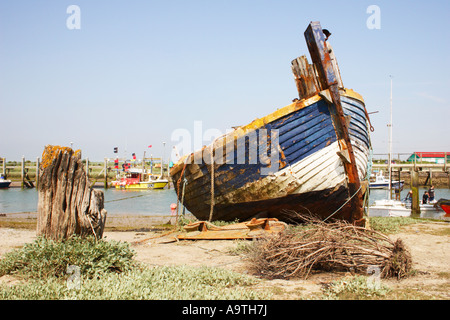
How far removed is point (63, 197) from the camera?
5.41m

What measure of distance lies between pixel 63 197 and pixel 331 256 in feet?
12.1

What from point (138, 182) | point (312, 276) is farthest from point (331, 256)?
point (138, 182)

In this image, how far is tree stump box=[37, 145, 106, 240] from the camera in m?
5.39

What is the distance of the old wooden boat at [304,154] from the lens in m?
9.34

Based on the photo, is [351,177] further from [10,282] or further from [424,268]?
[10,282]

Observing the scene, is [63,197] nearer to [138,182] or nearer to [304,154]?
[304,154]

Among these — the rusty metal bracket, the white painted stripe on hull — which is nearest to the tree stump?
the rusty metal bracket

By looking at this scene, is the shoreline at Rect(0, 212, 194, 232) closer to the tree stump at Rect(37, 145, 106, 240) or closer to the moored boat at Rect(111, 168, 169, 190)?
the tree stump at Rect(37, 145, 106, 240)

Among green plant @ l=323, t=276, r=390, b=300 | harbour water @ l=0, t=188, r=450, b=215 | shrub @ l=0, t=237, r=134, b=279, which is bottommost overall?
harbour water @ l=0, t=188, r=450, b=215

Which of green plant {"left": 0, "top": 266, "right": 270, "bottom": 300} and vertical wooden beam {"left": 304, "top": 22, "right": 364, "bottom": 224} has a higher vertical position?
vertical wooden beam {"left": 304, "top": 22, "right": 364, "bottom": 224}

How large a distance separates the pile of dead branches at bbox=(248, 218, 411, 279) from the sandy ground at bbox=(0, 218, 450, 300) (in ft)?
0.51
